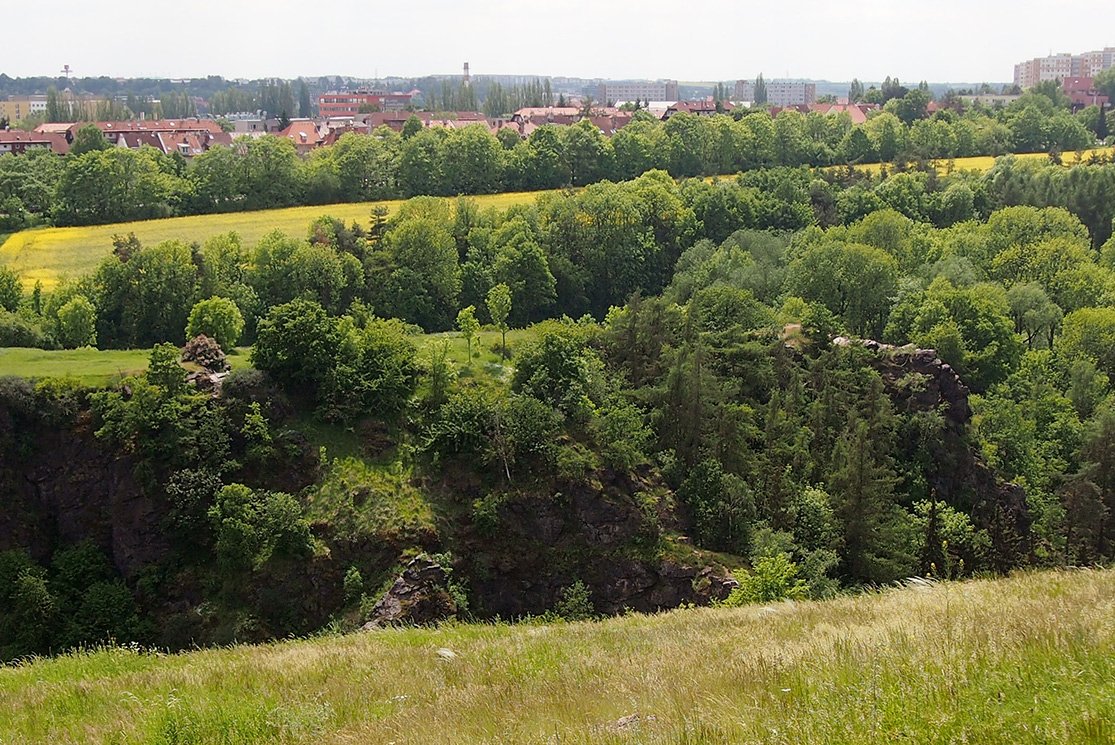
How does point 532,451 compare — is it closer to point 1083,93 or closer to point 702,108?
point 702,108

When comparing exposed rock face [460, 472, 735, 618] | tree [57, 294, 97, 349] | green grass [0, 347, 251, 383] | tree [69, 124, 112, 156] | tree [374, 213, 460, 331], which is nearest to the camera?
exposed rock face [460, 472, 735, 618]

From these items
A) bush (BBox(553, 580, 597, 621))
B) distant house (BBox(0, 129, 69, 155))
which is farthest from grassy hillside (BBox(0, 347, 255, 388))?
distant house (BBox(0, 129, 69, 155))

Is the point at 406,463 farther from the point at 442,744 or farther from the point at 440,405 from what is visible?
the point at 442,744

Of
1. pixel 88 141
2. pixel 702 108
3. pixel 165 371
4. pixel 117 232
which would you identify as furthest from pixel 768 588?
pixel 702 108

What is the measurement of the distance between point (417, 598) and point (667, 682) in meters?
22.1

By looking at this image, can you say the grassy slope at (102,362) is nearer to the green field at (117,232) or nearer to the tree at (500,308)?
the tree at (500,308)

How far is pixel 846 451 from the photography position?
4175 centimetres

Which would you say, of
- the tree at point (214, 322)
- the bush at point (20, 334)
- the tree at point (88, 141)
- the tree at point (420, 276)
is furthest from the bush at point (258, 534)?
the tree at point (88, 141)

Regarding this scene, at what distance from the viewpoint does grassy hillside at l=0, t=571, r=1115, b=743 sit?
415 inches

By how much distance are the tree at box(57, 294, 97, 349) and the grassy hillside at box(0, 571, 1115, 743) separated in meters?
37.7

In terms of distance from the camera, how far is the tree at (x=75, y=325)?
5316 cm

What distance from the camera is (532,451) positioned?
133 ft

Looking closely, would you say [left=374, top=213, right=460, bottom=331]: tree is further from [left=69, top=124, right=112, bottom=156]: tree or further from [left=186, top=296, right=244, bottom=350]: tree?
[left=69, top=124, right=112, bottom=156]: tree

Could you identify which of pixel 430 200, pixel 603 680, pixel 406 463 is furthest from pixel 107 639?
pixel 430 200
